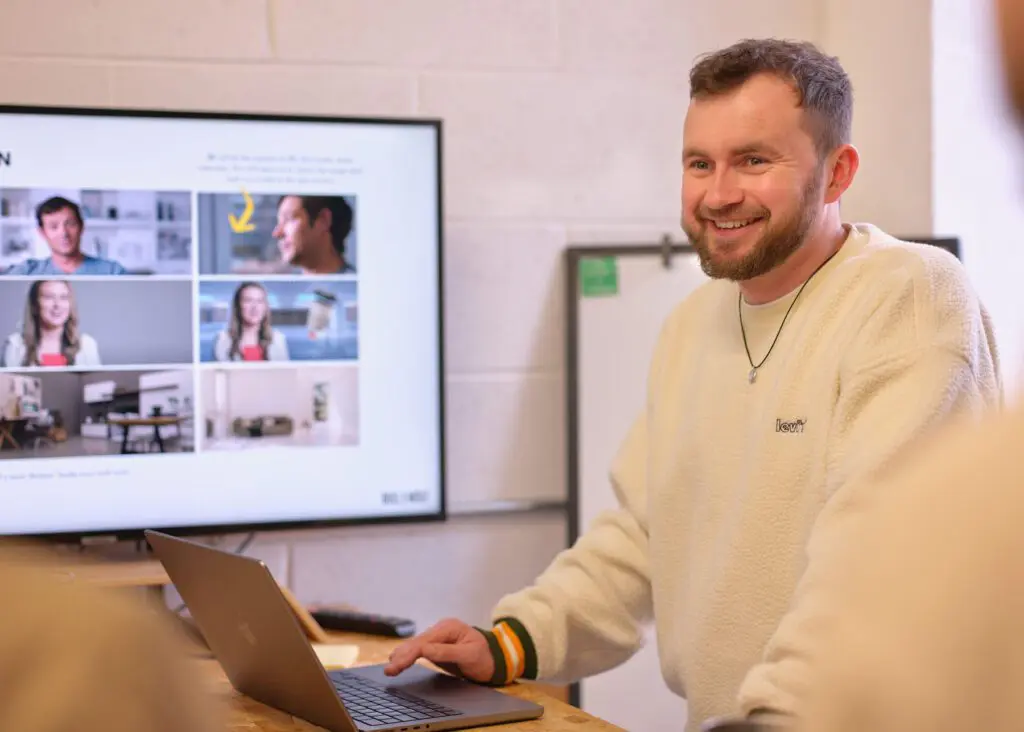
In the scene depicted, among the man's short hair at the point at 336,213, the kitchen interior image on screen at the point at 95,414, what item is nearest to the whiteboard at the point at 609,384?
the man's short hair at the point at 336,213

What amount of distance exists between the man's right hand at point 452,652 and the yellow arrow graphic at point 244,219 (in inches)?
38.7

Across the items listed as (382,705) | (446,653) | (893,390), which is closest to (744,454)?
(893,390)

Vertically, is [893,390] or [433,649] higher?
[893,390]

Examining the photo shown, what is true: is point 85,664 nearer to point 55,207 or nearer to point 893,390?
point 893,390

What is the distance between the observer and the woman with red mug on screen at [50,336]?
236 centimetres

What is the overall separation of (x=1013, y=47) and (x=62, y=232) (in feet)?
6.84

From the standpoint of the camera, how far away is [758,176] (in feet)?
6.28

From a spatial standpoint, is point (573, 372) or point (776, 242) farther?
point (573, 372)

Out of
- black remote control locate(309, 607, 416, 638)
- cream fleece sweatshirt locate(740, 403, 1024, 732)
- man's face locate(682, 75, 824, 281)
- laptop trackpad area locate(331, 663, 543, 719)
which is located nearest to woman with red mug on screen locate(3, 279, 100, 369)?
black remote control locate(309, 607, 416, 638)

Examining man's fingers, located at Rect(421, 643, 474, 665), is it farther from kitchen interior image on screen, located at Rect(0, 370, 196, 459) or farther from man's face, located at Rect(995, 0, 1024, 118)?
man's face, located at Rect(995, 0, 1024, 118)

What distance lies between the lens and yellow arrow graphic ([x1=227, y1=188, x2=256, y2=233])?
8.16ft

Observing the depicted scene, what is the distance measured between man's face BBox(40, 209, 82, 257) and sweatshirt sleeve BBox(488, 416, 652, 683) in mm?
1072

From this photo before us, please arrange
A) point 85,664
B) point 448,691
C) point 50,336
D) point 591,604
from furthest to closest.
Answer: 1. point 50,336
2. point 591,604
3. point 448,691
4. point 85,664

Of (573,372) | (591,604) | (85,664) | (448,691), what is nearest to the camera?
(85,664)
